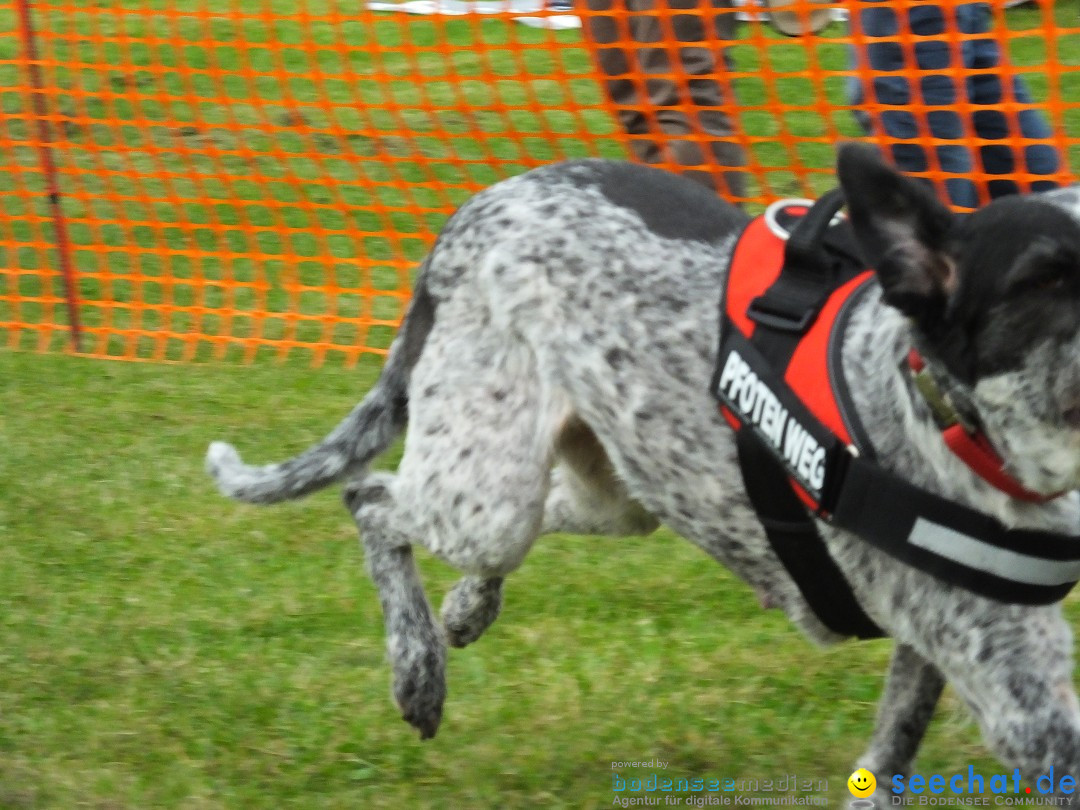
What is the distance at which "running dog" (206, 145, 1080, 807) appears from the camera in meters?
2.68

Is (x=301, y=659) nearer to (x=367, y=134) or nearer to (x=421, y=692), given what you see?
(x=421, y=692)

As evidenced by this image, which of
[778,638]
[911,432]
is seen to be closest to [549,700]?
[778,638]

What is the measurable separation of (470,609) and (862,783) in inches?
46.0

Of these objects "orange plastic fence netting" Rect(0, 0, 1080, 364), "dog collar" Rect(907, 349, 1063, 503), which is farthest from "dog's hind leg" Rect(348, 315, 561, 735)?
"orange plastic fence netting" Rect(0, 0, 1080, 364)

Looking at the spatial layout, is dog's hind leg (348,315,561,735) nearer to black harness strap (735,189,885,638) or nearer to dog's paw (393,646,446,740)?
dog's paw (393,646,446,740)

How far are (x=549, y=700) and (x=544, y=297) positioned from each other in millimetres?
1196

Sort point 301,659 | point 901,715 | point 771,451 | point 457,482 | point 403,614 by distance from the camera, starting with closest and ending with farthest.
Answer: point 771,451, point 901,715, point 457,482, point 403,614, point 301,659

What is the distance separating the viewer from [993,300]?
2646mm

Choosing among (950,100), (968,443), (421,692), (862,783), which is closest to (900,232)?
(968,443)

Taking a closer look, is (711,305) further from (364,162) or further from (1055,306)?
(364,162)

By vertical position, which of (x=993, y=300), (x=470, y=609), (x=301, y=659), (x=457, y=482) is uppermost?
(x=993, y=300)

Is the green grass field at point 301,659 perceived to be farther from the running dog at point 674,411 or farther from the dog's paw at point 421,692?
the running dog at point 674,411

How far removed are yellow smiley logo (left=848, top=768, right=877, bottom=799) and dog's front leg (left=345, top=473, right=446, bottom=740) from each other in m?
1.03

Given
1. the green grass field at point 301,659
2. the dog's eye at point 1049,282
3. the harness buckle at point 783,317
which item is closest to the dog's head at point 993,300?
the dog's eye at point 1049,282
